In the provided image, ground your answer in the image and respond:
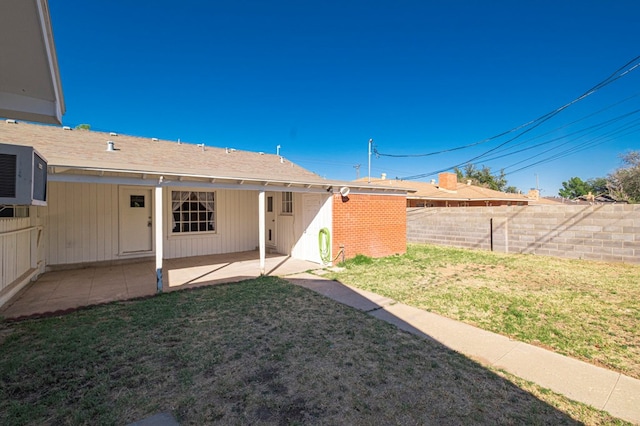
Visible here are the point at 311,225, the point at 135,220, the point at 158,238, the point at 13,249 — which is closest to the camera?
the point at 13,249

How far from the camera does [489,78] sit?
45.6ft

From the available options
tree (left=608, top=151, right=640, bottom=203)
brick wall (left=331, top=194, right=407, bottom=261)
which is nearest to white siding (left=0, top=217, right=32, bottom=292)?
brick wall (left=331, top=194, right=407, bottom=261)

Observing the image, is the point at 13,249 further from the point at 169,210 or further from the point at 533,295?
the point at 533,295

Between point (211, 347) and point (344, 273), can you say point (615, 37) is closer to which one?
point (344, 273)

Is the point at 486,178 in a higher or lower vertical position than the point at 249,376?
higher

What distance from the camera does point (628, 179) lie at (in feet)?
74.0

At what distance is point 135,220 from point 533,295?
1013 centimetres

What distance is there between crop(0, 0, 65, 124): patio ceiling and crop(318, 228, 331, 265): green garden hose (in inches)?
252

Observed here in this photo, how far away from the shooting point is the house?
5.81m

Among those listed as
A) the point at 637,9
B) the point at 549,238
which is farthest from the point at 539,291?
the point at 637,9

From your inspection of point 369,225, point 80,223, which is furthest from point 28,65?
point 369,225

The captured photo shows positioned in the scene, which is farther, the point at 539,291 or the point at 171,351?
the point at 539,291

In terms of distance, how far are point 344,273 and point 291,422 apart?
5.39m

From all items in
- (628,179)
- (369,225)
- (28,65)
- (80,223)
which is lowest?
(369,225)
